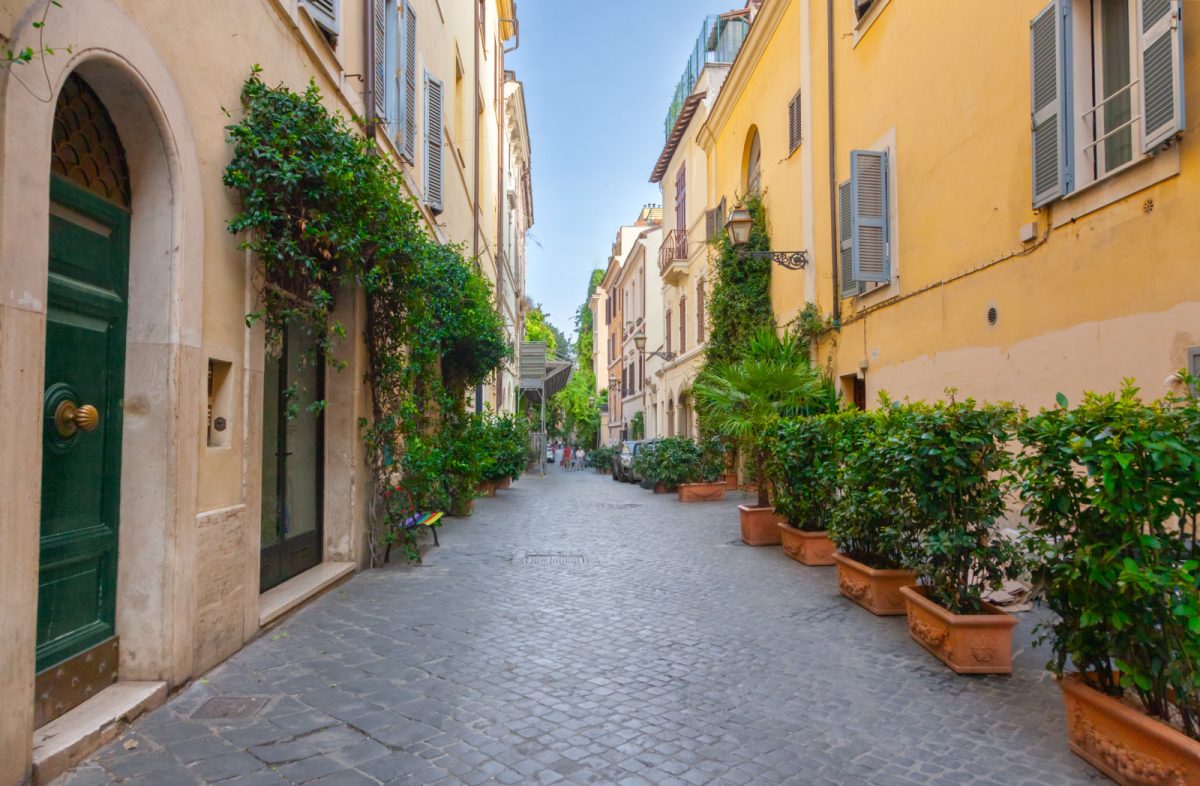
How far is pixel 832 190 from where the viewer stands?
1247cm

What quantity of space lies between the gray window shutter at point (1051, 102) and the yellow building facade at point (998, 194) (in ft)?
0.06

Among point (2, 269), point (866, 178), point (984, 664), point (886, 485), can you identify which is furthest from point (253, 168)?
point (866, 178)

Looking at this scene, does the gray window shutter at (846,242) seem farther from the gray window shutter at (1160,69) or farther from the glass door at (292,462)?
the glass door at (292,462)

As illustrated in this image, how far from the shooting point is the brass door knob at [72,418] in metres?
3.43

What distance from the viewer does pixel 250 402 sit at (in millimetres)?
5066

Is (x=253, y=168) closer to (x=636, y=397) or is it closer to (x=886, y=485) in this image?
(x=886, y=485)

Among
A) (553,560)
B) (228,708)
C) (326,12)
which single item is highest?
(326,12)

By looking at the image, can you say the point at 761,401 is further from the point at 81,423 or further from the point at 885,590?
the point at 81,423

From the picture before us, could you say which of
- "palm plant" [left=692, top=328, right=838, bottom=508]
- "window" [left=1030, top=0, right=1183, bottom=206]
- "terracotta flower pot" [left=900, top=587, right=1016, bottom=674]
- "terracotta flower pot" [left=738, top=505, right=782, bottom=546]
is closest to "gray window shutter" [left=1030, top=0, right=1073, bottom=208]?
"window" [left=1030, top=0, right=1183, bottom=206]

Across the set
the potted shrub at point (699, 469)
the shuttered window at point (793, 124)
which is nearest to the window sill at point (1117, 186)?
the shuttered window at point (793, 124)

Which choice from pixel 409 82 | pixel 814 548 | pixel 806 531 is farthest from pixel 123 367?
pixel 806 531

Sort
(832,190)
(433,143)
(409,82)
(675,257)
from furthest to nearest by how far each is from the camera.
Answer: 1. (675,257)
2. (832,190)
3. (433,143)
4. (409,82)

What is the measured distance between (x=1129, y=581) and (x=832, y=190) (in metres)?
10.4

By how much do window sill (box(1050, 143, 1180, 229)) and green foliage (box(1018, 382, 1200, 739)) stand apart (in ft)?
10.3
